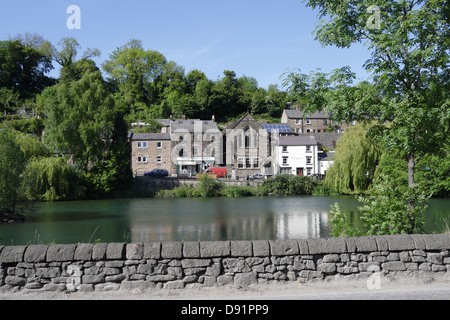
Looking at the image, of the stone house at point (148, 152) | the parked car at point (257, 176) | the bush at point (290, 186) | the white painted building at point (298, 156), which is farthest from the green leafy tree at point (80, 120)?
the white painted building at point (298, 156)

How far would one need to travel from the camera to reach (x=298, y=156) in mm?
62469

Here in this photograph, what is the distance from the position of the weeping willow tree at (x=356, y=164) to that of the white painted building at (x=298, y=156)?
16449 millimetres

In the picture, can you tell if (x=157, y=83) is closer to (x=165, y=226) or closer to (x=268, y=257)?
(x=165, y=226)

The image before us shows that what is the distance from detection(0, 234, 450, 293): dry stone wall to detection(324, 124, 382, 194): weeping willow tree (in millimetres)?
38043

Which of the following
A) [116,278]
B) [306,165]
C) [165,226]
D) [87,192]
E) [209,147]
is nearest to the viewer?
[116,278]

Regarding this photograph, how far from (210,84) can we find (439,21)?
85695 mm

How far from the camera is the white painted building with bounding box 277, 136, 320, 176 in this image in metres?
62.2

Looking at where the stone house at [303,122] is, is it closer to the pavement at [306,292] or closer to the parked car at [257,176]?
the parked car at [257,176]

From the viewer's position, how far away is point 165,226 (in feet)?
86.1

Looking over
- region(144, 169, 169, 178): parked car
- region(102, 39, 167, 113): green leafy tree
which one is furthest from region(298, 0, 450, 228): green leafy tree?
region(102, 39, 167, 113): green leafy tree

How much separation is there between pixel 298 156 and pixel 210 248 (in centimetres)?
5671

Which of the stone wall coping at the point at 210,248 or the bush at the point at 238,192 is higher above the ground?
the stone wall coping at the point at 210,248

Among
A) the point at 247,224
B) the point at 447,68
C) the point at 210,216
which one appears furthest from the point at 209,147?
the point at 447,68

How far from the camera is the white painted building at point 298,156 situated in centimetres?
6219
